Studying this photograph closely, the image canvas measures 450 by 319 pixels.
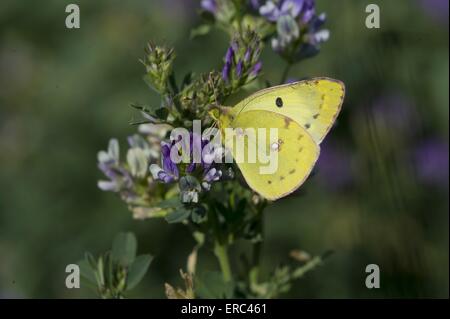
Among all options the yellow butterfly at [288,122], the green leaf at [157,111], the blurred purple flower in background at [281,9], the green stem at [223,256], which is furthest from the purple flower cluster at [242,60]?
the green stem at [223,256]

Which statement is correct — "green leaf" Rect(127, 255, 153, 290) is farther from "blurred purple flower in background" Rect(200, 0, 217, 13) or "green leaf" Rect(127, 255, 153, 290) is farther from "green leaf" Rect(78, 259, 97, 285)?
"blurred purple flower in background" Rect(200, 0, 217, 13)

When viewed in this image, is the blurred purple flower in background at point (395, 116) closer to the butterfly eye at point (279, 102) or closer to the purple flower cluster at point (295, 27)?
the purple flower cluster at point (295, 27)

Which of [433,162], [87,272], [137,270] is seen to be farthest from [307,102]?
Answer: [433,162]

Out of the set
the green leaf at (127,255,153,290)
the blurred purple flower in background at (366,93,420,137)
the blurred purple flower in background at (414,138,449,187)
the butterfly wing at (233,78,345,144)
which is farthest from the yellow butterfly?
the blurred purple flower in background at (414,138,449,187)

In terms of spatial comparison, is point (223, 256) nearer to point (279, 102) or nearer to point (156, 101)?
point (279, 102)

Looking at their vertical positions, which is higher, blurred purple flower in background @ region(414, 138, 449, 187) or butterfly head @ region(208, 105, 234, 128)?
blurred purple flower in background @ region(414, 138, 449, 187)

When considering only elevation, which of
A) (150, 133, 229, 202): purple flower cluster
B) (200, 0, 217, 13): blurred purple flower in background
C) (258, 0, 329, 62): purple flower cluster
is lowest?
(150, 133, 229, 202): purple flower cluster

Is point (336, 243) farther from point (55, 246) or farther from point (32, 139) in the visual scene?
point (32, 139)
